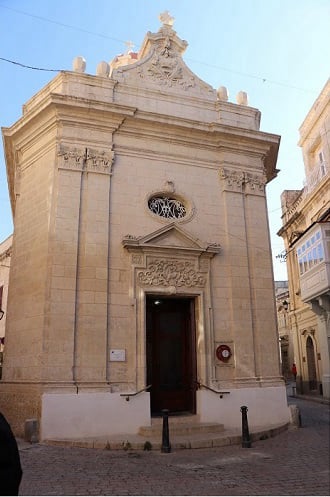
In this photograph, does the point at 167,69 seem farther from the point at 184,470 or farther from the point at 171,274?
the point at 184,470

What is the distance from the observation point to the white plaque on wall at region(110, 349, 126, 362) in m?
11.2

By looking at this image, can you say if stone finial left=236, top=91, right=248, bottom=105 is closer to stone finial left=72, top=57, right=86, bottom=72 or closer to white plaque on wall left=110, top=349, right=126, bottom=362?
stone finial left=72, top=57, right=86, bottom=72

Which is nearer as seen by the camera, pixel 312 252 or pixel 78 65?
pixel 78 65

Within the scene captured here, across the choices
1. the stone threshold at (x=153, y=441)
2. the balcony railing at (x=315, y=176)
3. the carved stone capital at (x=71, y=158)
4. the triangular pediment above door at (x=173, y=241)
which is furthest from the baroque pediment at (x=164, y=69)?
the balcony railing at (x=315, y=176)

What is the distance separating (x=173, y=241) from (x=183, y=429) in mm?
4937

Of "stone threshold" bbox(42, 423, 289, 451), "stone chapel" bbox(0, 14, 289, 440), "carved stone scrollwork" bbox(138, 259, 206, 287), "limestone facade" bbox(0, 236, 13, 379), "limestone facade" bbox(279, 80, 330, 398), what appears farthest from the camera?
"limestone facade" bbox(0, 236, 13, 379)

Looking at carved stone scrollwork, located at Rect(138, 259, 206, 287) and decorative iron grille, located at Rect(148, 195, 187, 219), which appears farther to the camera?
decorative iron grille, located at Rect(148, 195, 187, 219)

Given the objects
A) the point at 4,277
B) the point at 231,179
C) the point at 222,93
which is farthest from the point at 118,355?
the point at 4,277

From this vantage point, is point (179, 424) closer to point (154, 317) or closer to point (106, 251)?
point (154, 317)

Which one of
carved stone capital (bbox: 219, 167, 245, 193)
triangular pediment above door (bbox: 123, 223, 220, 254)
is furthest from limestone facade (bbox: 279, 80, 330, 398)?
triangular pediment above door (bbox: 123, 223, 220, 254)

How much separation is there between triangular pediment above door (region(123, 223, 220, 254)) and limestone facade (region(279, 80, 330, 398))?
920cm

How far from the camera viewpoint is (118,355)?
1123 cm

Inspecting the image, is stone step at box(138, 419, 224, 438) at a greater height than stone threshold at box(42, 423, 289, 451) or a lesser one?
greater

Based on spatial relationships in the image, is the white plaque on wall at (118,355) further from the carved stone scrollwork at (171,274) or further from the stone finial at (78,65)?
the stone finial at (78,65)
